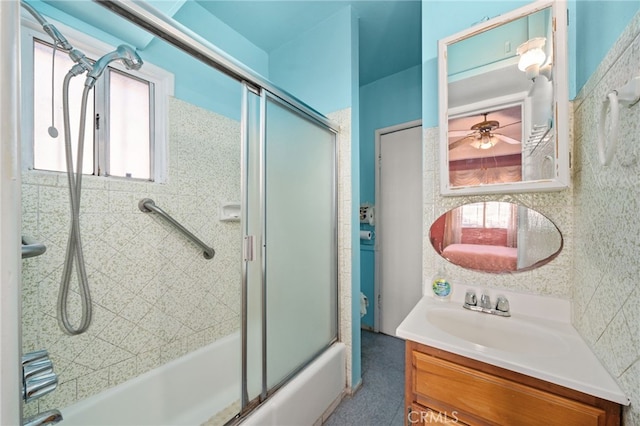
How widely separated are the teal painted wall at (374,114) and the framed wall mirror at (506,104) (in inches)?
46.5

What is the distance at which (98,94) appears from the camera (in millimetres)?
1262

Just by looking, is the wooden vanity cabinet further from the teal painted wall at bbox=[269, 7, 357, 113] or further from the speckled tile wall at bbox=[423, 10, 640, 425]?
the teal painted wall at bbox=[269, 7, 357, 113]

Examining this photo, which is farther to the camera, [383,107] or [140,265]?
[383,107]

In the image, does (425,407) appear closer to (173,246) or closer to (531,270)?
(531,270)

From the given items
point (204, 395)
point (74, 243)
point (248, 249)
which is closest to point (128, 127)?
point (74, 243)

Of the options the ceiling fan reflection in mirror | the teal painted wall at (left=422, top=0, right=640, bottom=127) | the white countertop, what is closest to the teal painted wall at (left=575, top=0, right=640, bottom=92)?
the teal painted wall at (left=422, top=0, right=640, bottom=127)

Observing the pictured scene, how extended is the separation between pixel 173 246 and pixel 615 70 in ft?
6.29

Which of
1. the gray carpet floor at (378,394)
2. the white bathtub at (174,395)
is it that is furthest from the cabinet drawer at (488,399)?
the white bathtub at (174,395)

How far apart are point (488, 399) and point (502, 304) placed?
0.43 meters

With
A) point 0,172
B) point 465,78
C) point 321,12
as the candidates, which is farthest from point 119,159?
point 465,78

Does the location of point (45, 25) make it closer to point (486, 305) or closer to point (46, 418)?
point (46, 418)

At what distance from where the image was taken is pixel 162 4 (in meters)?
1.15

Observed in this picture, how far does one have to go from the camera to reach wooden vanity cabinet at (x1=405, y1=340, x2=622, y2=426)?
0.68 metres

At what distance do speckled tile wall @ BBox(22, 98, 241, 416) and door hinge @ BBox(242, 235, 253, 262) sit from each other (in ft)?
0.65
